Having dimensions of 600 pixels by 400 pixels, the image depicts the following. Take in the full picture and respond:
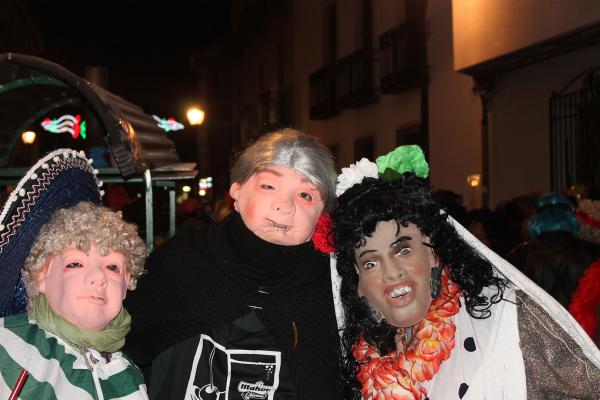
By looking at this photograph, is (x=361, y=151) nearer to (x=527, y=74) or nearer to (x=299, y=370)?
(x=527, y=74)

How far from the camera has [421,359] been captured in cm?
294

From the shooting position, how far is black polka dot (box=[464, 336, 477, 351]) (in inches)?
112

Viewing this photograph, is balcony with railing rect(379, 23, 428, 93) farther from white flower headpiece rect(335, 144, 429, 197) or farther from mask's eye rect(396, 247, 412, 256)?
mask's eye rect(396, 247, 412, 256)

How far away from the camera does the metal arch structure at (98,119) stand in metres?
4.59

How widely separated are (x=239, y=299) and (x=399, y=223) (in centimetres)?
71

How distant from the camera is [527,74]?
1014 cm

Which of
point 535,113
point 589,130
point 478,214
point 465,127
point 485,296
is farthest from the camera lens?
point 465,127

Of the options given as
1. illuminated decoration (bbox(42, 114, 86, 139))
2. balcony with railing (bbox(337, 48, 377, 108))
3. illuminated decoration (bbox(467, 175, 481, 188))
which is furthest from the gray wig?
balcony with railing (bbox(337, 48, 377, 108))

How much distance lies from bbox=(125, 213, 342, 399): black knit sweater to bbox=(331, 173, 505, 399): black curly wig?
0.13m

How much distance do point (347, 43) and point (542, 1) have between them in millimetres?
7058

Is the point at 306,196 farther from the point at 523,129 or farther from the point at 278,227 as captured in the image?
the point at 523,129

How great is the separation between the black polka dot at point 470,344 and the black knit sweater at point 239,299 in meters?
0.55

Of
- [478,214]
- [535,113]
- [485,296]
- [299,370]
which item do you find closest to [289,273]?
[299,370]

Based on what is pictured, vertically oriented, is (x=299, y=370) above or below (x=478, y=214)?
below
